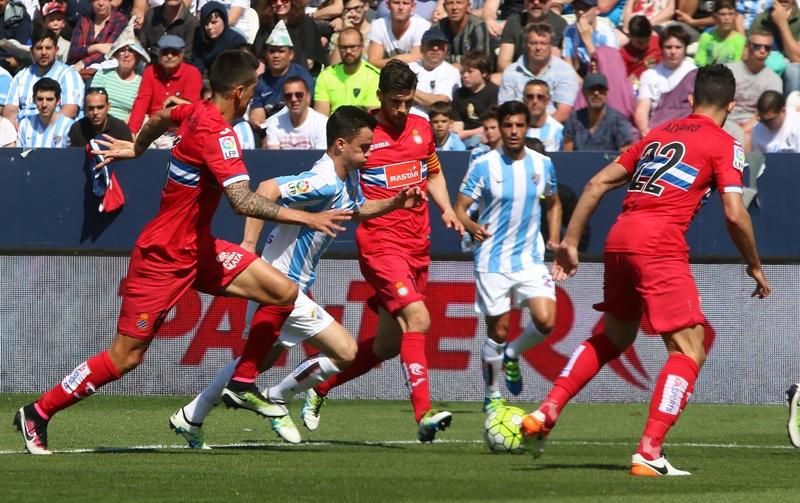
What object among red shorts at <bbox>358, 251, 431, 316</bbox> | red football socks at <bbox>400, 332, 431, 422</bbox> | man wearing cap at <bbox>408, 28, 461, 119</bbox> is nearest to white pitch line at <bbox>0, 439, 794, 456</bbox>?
red football socks at <bbox>400, 332, 431, 422</bbox>

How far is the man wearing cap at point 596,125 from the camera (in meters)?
15.3

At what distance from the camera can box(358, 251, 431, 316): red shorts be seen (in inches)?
418

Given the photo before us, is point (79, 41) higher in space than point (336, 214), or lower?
lower

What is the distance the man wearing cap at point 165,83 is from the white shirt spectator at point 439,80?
7.68 ft

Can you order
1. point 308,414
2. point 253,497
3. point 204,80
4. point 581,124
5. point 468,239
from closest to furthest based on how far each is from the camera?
point 253,497, point 308,414, point 468,239, point 581,124, point 204,80

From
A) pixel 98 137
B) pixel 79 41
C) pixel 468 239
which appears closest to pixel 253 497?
pixel 468 239

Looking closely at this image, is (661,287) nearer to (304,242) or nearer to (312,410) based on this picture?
(304,242)

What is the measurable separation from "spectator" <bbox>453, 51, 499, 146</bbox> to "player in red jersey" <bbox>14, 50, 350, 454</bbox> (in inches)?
271

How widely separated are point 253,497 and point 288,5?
10695 millimetres

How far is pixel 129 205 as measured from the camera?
14750mm

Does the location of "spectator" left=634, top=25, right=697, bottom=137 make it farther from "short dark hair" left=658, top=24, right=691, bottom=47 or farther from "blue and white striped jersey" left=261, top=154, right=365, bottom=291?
"blue and white striped jersey" left=261, top=154, right=365, bottom=291

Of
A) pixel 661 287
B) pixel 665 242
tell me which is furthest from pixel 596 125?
pixel 661 287

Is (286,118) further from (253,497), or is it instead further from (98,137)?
(253,497)

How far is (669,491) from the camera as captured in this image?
795 centimetres
